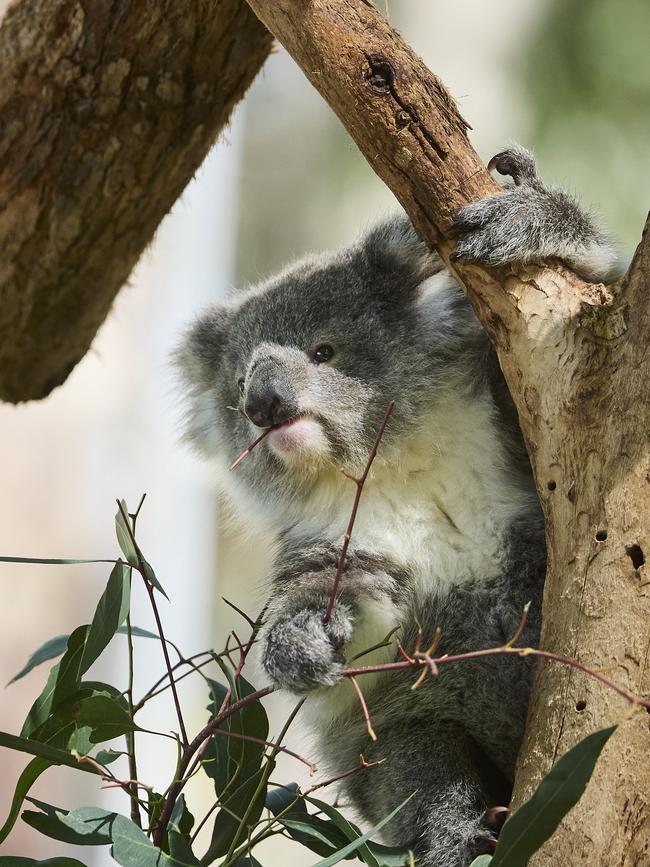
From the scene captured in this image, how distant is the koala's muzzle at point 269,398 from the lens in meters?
2.26

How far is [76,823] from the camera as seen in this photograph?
61.3 inches

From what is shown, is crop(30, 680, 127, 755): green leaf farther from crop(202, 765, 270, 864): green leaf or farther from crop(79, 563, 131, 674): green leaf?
crop(202, 765, 270, 864): green leaf

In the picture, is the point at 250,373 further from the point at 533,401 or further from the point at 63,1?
the point at 63,1

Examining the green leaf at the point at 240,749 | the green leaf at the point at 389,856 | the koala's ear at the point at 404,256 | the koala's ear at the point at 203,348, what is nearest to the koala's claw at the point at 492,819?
the green leaf at the point at 389,856

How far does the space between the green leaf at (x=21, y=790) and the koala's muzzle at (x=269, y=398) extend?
0.86 metres

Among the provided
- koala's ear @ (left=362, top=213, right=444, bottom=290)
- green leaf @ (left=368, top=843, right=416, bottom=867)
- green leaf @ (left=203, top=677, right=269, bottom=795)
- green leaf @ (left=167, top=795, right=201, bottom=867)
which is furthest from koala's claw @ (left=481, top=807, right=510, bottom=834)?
koala's ear @ (left=362, top=213, right=444, bottom=290)

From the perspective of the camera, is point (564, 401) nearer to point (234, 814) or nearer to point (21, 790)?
point (234, 814)

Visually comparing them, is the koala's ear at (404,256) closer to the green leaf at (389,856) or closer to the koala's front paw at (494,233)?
the koala's front paw at (494,233)

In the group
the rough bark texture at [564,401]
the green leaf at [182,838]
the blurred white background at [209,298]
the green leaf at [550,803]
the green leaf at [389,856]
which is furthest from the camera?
the blurred white background at [209,298]

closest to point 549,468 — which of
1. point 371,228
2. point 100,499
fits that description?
point 371,228

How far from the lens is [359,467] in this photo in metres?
2.38

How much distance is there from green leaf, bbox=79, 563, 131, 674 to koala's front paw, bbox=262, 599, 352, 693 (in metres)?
0.35


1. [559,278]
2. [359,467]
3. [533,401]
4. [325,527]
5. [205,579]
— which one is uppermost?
[559,278]

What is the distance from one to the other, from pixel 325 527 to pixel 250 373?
1.29 ft
